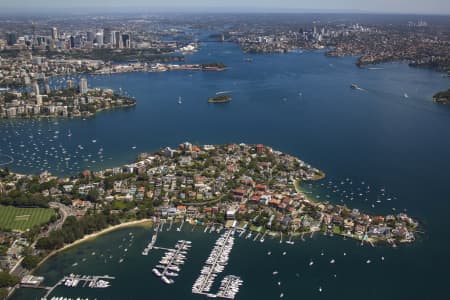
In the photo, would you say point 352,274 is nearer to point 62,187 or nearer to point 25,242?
point 25,242

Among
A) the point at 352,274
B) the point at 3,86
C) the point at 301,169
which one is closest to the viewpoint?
the point at 352,274

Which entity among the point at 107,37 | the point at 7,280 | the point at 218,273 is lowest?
the point at 7,280

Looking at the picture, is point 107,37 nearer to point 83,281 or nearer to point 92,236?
point 92,236

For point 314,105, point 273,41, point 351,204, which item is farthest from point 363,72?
point 351,204

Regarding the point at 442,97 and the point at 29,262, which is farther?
the point at 442,97

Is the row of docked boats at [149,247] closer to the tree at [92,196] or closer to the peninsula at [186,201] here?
the peninsula at [186,201]

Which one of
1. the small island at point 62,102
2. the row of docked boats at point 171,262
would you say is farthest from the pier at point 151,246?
the small island at point 62,102

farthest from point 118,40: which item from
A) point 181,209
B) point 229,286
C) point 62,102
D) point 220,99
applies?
point 229,286

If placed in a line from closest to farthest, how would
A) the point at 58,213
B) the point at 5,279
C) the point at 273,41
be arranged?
1. the point at 5,279
2. the point at 58,213
3. the point at 273,41
